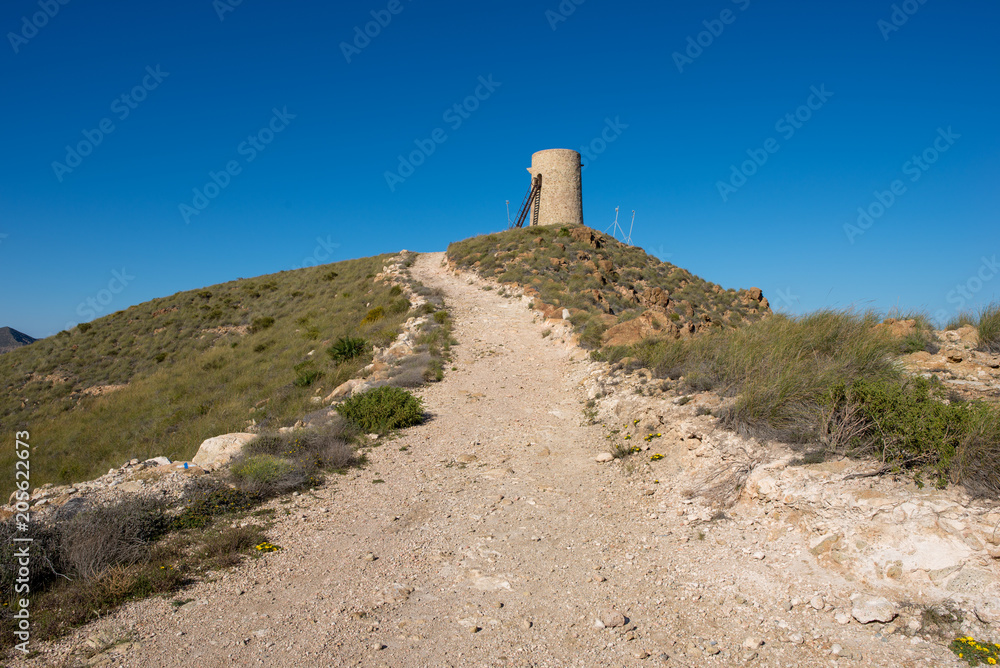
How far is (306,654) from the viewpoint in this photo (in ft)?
11.3

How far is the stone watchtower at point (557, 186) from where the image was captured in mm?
33469

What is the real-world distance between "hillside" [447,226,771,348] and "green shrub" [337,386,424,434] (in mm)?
5172

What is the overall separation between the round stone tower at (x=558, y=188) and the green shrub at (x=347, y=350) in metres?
20.8

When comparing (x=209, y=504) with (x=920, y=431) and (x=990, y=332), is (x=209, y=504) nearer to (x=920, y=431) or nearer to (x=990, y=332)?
(x=920, y=431)

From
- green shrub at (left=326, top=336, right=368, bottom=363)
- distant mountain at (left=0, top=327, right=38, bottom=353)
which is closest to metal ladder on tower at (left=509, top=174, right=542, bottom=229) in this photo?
green shrub at (left=326, top=336, right=368, bottom=363)

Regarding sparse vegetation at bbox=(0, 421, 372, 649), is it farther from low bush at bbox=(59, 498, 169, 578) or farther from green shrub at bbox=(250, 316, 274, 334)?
green shrub at bbox=(250, 316, 274, 334)

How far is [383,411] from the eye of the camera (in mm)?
8852

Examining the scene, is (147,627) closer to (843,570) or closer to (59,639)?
(59,639)

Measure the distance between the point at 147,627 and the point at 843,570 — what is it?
5.14 m

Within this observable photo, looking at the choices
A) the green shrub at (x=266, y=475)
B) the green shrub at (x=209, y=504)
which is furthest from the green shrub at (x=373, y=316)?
the green shrub at (x=209, y=504)

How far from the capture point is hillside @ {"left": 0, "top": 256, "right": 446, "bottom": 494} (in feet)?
45.0

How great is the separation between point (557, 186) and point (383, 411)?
91.1ft

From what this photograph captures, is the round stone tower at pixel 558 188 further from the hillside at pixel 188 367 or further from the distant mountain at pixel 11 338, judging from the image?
the distant mountain at pixel 11 338

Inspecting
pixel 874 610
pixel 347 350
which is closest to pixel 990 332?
pixel 874 610
